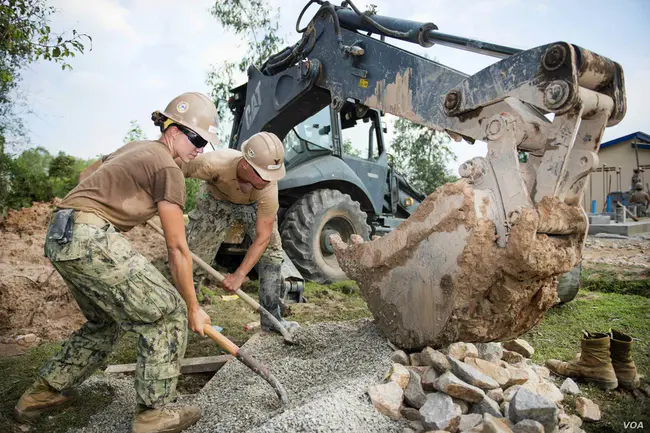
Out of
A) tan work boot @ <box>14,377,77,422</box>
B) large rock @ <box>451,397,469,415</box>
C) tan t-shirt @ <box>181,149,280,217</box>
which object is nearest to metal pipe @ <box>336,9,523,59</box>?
tan t-shirt @ <box>181,149,280,217</box>

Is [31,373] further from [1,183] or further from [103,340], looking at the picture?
[1,183]

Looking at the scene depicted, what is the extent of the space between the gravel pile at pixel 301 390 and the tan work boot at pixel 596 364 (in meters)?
1.24

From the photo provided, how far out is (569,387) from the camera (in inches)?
113

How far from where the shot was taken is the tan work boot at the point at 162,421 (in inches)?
91.9

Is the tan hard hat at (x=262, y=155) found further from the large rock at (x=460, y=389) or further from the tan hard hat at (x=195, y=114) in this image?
the large rock at (x=460, y=389)

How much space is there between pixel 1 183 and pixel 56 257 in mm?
7670

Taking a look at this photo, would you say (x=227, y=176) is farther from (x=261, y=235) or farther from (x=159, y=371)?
(x=159, y=371)

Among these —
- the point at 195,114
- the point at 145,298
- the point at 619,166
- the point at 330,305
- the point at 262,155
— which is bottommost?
the point at 330,305

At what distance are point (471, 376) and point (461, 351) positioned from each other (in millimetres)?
277

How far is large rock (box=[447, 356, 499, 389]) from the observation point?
7.77ft

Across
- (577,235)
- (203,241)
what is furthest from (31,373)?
(577,235)

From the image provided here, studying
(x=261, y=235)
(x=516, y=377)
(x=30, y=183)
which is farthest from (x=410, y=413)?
(x=30, y=183)

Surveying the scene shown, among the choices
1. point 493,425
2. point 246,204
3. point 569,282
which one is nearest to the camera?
point 493,425

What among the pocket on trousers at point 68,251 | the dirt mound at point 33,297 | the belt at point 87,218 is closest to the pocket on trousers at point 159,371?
the pocket on trousers at point 68,251
